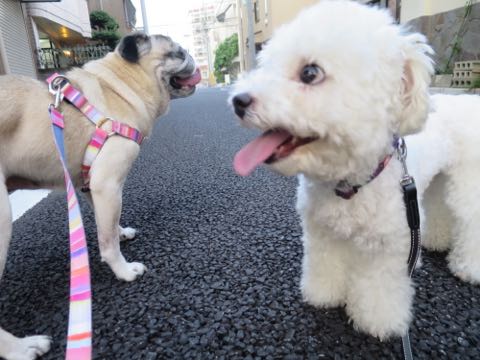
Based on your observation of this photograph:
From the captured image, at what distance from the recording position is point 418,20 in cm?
960

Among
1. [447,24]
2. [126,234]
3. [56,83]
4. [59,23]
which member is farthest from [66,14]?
[126,234]

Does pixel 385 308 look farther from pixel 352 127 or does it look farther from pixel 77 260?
pixel 77 260

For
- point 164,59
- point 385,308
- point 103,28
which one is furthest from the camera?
point 103,28

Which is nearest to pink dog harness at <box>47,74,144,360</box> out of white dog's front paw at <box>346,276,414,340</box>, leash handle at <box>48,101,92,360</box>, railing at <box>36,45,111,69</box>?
leash handle at <box>48,101,92,360</box>

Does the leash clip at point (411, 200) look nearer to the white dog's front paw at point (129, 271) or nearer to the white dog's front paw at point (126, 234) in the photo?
the white dog's front paw at point (129, 271)

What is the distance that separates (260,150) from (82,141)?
1.40 m

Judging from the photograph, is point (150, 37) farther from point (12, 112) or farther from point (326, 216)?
point (326, 216)

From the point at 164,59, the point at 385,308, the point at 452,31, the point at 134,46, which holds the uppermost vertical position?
the point at 452,31

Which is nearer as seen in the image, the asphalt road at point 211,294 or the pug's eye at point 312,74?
the pug's eye at point 312,74

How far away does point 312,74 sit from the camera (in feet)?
4.06

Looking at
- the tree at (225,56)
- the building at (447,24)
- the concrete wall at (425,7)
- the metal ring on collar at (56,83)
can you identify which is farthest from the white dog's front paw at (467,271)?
the tree at (225,56)

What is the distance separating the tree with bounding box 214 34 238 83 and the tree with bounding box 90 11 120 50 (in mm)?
41431

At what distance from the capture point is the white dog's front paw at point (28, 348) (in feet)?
5.14

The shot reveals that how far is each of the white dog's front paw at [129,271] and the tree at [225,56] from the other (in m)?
64.2
